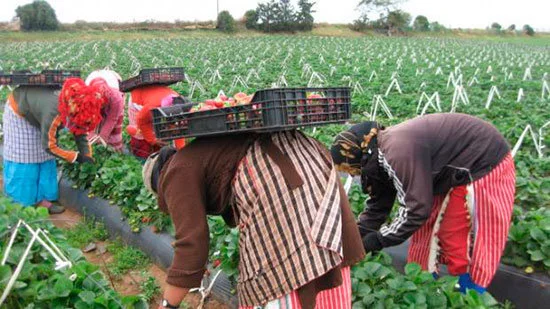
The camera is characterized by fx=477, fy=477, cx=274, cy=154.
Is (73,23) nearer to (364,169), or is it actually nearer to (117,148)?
(117,148)

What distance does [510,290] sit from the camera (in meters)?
2.99

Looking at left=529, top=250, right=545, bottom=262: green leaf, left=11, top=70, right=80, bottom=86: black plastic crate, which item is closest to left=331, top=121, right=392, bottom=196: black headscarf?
left=529, top=250, right=545, bottom=262: green leaf

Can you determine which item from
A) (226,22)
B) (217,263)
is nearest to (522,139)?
(217,263)

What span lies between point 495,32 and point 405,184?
62.6 meters

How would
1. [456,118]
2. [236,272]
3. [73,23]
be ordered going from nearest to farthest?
[456,118], [236,272], [73,23]

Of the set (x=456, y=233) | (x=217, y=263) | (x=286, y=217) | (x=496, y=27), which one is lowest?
(x=217, y=263)

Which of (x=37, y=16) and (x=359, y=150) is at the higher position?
(x=37, y=16)

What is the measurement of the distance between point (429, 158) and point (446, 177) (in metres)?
0.22

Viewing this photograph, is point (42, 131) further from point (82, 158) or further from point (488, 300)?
point (488, 300)

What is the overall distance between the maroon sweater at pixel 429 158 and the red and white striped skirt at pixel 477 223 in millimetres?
67

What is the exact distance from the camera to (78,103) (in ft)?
13.0

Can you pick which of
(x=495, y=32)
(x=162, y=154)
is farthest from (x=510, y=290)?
(x=495, y=32)

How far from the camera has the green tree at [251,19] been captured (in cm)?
4547

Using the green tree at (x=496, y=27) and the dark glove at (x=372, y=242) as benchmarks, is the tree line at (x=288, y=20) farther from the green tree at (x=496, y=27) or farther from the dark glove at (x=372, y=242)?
the dark glove at (x=372, y=242)
